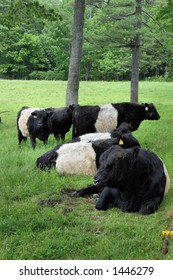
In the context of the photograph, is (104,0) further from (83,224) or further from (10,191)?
(83,224)

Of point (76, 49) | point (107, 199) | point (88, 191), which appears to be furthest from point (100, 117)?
point (107, 199)

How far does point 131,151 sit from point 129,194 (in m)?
0.66

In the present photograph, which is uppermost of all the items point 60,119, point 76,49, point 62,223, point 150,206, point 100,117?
point 76,49

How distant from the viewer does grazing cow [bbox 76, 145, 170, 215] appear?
6086 mm

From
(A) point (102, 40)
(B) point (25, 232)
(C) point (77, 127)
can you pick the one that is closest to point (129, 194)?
(B) point (25, 232)

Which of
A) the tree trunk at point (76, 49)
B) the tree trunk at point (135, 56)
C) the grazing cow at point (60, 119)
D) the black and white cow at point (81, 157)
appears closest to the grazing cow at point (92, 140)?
the black and white cow at point (81, 157)

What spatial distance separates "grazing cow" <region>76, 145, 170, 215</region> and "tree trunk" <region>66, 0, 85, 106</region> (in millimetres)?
8157

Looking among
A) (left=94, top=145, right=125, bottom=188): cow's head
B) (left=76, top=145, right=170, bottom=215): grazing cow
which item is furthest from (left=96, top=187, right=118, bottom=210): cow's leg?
(left=94, top=145, right=125, bottom=188): cow's head

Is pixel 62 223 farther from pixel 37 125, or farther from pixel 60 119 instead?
pixel 60 119

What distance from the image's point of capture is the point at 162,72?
65.8 metres

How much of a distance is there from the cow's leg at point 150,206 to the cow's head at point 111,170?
1.85ft

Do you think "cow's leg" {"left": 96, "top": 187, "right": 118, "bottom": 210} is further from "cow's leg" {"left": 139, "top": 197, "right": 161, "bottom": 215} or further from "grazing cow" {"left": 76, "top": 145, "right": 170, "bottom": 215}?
"cow's leg" {"left": 139, "top": 197, "right": 161, "bottom": 215}

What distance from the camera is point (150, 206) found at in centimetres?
623

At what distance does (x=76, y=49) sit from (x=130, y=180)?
875 centimetres
